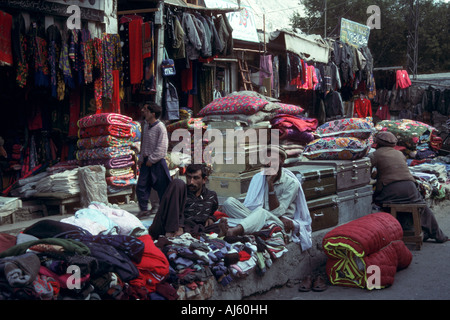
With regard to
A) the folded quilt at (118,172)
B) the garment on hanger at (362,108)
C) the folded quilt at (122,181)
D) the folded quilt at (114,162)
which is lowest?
the folded quilt at (122,181)

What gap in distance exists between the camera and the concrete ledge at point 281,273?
4.43 m

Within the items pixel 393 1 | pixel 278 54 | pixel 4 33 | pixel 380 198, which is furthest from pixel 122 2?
pixel 393 1

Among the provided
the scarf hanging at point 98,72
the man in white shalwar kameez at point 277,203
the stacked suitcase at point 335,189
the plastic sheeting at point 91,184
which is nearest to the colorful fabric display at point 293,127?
the stacked suitcase at point 335,189

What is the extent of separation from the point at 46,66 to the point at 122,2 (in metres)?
2.53

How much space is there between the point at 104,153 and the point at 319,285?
3.94 metres

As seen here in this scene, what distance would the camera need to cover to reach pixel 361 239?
15.6ft

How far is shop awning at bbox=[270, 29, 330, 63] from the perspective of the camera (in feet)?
38.4

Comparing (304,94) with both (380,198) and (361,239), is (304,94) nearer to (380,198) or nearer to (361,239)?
(380,198)

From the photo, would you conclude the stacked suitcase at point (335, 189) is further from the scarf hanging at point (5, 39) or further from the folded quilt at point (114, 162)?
the scarf hanging at point (5, 39)

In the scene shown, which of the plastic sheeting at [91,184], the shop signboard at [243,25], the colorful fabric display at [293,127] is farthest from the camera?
the shop signboard at [243,25]

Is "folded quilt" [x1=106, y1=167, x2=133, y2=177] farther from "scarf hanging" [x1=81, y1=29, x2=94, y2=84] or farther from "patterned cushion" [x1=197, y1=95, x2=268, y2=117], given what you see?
"patterned cushion" [x1=197, y1=95, x2=268, y2=117]

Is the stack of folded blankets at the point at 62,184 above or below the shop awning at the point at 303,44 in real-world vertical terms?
below

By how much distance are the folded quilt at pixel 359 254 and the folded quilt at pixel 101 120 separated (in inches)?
152

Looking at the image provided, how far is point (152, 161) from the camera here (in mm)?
6762
